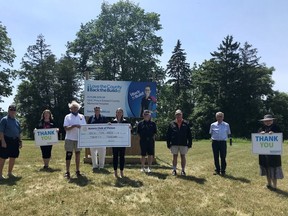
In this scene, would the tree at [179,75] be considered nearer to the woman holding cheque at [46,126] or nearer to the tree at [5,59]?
the tree at [5,59]

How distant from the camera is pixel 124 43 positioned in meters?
48.8

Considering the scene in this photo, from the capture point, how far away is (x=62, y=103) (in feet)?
208

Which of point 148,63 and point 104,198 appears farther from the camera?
point 148,63

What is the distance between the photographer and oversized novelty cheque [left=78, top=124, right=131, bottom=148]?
1100cm

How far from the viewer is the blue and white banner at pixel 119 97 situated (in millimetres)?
14961

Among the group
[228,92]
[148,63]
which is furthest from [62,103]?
[228,92]

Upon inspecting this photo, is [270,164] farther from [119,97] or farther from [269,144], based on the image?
[119,97]

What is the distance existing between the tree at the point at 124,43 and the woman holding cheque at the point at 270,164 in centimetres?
3761

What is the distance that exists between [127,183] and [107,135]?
1771 mm

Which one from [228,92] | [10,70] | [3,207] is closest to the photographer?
[3,207]

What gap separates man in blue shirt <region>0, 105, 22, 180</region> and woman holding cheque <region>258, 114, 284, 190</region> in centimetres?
685

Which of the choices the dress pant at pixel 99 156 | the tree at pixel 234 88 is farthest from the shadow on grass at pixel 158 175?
the tree at pixel 234 88

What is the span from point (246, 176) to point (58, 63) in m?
56.3

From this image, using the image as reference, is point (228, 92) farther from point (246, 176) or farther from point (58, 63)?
point (246, 176)
